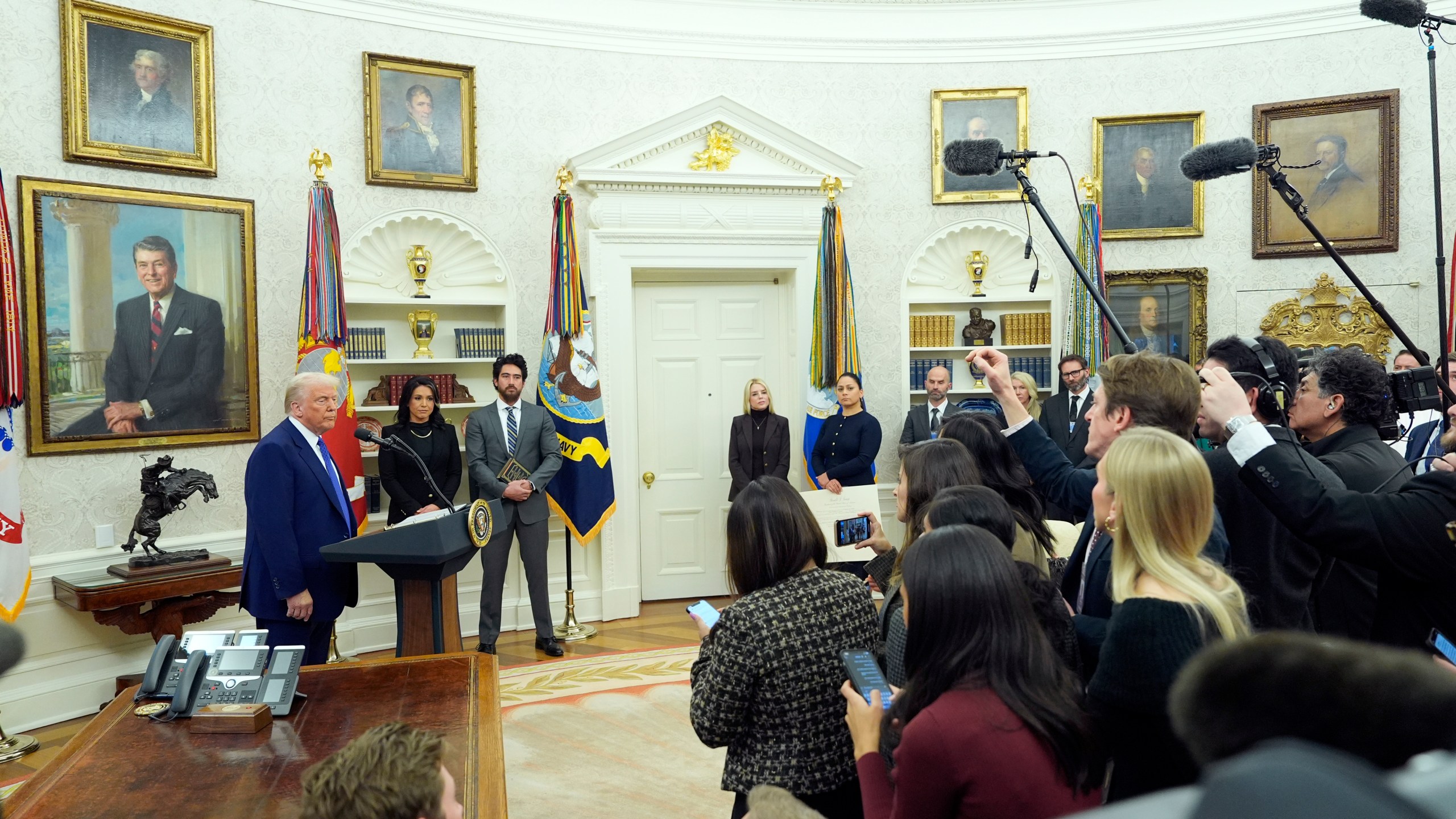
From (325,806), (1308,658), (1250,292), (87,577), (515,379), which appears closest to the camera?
(1308,658)

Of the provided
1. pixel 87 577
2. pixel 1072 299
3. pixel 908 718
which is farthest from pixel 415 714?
pixel 1072 299

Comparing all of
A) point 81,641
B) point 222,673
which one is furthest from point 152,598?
point 222,673

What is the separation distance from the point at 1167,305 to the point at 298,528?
620cm

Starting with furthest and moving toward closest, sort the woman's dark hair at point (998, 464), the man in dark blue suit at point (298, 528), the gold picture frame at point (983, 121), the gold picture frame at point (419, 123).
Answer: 1. the gold picture frame at point (983, 121)
2. the gold picture frame at point (419, 123)
3. the man in dark blue suit at point (298, 528)
4. the woman's dark hair at point (998, 464)

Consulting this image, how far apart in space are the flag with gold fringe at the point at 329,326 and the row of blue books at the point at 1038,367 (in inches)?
186

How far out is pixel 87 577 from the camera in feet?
15.1

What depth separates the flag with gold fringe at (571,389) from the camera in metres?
5.97

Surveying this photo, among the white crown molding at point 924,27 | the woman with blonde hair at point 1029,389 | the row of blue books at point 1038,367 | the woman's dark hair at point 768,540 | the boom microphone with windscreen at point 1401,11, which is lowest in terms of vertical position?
the woman's dark hair at point 768,540

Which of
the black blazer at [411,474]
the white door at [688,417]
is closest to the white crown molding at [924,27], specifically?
the white door at [688,417]

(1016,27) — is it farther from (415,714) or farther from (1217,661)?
(1217,661)

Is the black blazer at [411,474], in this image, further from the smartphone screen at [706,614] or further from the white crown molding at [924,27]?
the smartphone screen at [706,614]

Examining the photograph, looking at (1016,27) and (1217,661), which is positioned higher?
(1016,27)

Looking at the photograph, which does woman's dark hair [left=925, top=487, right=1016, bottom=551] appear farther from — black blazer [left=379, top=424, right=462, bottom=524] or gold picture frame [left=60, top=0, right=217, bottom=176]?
gold picture frame [left=60, top=0, right=217, bottom=176]

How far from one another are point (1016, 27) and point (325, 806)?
7.31 metres
